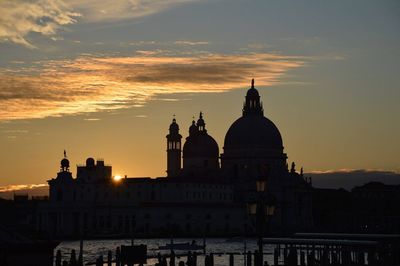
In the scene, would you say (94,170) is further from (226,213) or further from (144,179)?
(226,213)

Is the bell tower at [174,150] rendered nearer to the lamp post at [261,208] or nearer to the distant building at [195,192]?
the distant building at [195,192]

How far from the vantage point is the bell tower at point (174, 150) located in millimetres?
155375

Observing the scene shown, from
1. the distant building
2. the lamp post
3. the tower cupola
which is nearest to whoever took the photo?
the lamp post

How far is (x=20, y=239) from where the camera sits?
138 ft

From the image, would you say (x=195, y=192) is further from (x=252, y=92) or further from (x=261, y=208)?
(x=261, y=208)

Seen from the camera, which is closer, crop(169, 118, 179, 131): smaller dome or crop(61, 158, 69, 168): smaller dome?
crop(61, 158, 69, 168): smaller dome

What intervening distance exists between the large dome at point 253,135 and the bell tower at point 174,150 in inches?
374

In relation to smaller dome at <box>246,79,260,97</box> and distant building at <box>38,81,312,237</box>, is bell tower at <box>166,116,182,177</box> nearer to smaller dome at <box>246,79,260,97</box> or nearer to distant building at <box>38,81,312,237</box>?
distant building at <box>38,81,312,237</box>

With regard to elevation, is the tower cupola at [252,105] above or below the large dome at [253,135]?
above

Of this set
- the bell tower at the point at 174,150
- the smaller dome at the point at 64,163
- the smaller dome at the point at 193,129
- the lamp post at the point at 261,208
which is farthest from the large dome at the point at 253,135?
the lamp post at the point at 261,208

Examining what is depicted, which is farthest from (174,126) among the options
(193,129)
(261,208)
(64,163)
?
(261,208)

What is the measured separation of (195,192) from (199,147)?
40.1 feet

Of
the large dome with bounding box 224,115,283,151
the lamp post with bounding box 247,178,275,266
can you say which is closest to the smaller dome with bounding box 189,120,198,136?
the large dome with bounding box 224,115,283,151

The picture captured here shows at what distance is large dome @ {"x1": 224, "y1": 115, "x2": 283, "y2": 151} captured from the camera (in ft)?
477
